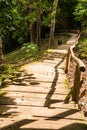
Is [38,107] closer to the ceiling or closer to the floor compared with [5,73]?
closer to the ceiling

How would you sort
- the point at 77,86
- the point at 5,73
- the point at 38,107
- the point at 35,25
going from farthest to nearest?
the point at 35,25 → the point at 5,73 → the point at 77,86 → the point at 38,107

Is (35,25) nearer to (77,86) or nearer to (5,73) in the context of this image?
(5,73)

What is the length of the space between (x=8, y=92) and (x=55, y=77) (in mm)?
3146

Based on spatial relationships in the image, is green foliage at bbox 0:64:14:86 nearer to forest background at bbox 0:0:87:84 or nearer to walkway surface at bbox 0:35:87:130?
walkway surface at bbox 0:35:87:130

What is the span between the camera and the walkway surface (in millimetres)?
5656

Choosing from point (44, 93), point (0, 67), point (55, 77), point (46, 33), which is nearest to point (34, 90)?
point (44, 93)

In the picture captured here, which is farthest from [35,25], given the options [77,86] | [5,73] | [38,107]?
[38,107]

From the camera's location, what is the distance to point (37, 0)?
26.5 meters

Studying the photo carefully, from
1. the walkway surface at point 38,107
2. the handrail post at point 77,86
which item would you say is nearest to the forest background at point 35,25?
the walkway surface at point 38,107

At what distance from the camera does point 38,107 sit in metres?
6.93

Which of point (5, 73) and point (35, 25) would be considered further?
point (35, 25)

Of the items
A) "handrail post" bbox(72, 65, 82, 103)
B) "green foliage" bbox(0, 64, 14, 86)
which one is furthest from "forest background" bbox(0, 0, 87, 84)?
"handrail post" bbox(72, 65, 82, 103)

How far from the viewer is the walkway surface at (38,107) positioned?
5.66 m

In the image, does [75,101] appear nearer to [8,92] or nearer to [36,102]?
[36,102]
